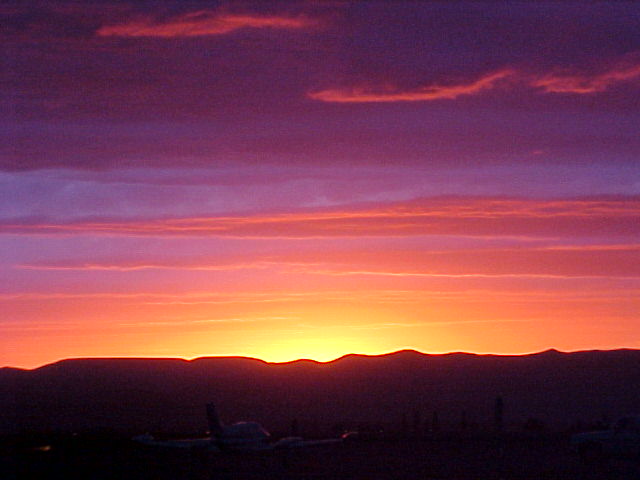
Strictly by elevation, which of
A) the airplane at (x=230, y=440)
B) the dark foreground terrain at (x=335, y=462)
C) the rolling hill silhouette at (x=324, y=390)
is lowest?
the dark foreground terrain at (x=335, y=462)

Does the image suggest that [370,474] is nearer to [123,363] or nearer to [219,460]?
[219,460]

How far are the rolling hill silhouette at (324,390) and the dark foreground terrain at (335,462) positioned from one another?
33.1 meters

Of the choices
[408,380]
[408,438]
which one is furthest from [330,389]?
[408,438]

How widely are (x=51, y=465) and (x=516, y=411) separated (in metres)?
65.8

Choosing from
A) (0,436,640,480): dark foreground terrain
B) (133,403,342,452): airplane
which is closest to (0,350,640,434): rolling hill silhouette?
(0,436,640,480): dark foreground terrain

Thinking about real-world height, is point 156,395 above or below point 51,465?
above

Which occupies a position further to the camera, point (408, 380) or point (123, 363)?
point (123, 363)

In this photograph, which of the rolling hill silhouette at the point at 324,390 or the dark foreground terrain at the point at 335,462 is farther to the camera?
the rolling hill silhouette at the point at 324,390

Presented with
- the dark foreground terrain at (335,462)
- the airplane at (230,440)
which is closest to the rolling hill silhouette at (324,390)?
the dark foreground terrain at (335,462)

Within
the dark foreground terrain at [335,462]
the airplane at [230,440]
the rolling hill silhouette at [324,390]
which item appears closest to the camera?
the dark foreground terrain at [335,462]

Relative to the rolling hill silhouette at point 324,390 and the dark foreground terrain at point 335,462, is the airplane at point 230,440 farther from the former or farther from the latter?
the rolling hill silhouette at point 324,390

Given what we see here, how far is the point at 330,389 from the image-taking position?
12194 cm

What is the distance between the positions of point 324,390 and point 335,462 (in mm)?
78509

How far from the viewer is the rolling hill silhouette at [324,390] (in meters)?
95.8
